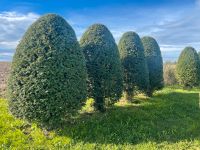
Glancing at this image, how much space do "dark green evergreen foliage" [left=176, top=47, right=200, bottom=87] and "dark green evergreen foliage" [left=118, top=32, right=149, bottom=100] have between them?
12475mm

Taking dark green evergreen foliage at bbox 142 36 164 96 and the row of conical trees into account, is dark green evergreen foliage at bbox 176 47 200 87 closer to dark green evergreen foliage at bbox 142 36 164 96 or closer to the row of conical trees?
dark green evergreen foliage at bbox 142 36 164 96

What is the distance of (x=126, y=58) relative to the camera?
52.0 feet

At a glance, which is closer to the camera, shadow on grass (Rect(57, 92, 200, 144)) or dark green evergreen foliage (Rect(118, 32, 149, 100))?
shadow on grass (Rect(57, 92, 200, 144))

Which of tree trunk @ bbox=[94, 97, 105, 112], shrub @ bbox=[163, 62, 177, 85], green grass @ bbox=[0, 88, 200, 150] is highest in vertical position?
shrub @ bbox=[163, 62, 177, 85]

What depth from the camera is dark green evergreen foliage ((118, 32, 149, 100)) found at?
15719 millimetres

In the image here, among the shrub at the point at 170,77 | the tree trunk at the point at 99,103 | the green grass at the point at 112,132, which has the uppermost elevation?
the shrub at the point at 170,77

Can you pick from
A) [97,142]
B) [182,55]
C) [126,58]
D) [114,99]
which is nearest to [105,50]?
[114,99]

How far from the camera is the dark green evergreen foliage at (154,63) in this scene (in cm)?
1947

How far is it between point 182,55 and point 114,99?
16876mm

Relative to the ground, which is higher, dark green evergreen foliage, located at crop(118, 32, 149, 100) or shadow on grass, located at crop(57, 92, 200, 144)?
dark green evergreen foliage, located at crop(118, 32, 149, 100)

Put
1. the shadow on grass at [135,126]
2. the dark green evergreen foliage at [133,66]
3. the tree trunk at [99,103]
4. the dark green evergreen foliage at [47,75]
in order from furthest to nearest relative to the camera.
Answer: the dark green evergreen foliage at [133,66], the tree trunk at [99,103], the shadow on grass at [135,126], the dark green evergreen foliage at [47,75]

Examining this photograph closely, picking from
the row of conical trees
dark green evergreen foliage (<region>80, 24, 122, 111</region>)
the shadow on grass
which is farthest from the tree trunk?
the row of conical trees

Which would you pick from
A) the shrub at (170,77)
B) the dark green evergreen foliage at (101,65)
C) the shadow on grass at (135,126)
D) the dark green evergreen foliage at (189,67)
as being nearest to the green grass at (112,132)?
the shadow on grass at (135,126)

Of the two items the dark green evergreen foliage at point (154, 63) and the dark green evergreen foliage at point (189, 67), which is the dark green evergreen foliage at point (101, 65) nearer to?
the dark green evergreen foliage at point (154, 63)
